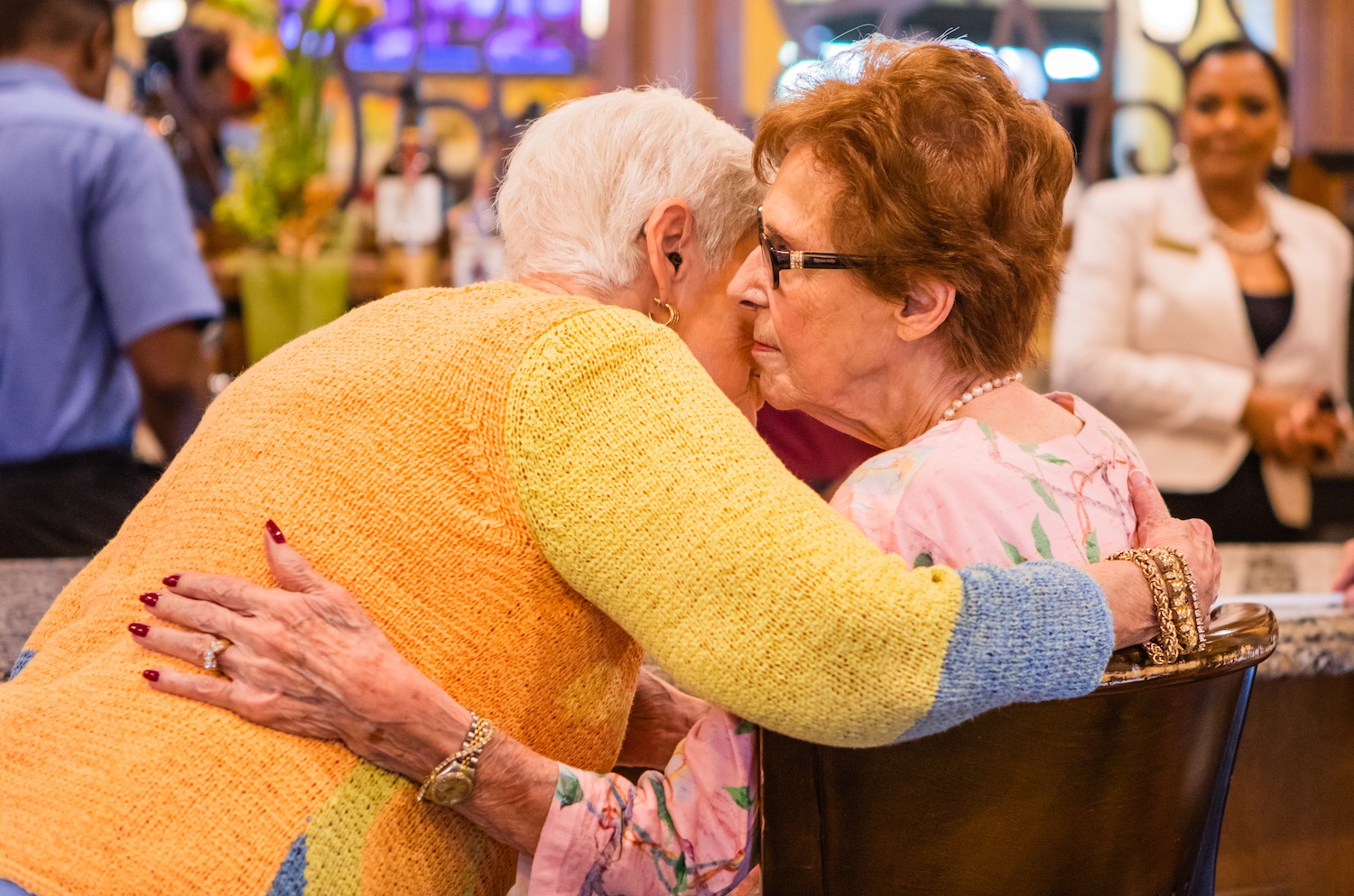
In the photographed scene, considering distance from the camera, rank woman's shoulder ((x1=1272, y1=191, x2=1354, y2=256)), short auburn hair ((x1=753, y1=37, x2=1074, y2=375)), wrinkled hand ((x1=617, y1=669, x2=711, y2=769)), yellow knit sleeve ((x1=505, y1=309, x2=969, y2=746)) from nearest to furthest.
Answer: yellow knit sleeve ((x1=505, y1=309, x2=969, y2=746)) → short auburn hair ((x1=753, y1=37, x2=1074, y2=375)) → wrinkled hand ((x1=617, y1=669, x2=711, y2=769)) → woman's shoulder ((x1=1272, y1=191, x2=1354, y2=256))

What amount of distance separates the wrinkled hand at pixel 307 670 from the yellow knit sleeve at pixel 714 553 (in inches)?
6.3

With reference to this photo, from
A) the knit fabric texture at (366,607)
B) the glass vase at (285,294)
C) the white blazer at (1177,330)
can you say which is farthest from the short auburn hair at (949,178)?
the glass vase at (285,294)

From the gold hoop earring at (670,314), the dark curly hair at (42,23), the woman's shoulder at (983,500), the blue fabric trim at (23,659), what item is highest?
the dark curly hair at (42,23)

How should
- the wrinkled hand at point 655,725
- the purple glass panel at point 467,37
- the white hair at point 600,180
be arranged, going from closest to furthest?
the white hair at point 600,180 < the wrinkled hand at point 655,725 < the purple glass panel at point 467,37

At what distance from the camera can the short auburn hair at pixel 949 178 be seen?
1.25 meters

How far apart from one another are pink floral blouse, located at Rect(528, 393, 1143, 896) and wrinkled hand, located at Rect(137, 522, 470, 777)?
0.15m

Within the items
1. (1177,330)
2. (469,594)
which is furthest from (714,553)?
(1177,330)

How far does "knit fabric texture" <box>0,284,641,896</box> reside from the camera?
1.03 metres

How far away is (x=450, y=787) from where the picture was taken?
3.57 feet

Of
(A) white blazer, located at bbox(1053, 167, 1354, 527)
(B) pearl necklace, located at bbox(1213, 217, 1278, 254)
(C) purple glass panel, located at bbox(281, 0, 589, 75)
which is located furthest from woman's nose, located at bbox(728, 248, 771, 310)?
(C) purple glass panel, located at bbox(281, 0, 589, 75)

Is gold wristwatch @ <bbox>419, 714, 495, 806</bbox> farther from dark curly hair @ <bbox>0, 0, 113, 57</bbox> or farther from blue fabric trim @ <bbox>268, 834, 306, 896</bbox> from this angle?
dark curly hair @ <bbox>0, 0, 113, 57</bbox>

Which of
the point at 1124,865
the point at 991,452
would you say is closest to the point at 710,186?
the point at 991,452

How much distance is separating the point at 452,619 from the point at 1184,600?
0.62 metres

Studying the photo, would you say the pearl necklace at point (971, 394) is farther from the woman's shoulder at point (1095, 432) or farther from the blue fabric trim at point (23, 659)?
the blue fabric trim at point (23, 659)
